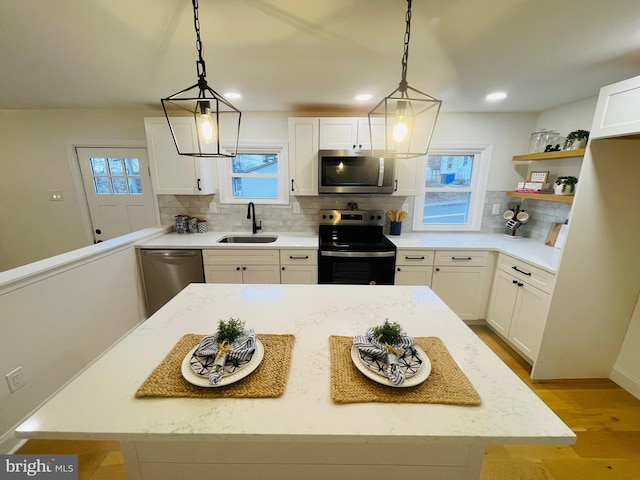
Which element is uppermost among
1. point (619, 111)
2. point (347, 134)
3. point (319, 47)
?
point (319, 47)

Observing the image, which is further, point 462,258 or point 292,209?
point 292,209

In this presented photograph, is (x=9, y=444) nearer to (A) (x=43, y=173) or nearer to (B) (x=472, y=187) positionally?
(A) (x=43, y=173)

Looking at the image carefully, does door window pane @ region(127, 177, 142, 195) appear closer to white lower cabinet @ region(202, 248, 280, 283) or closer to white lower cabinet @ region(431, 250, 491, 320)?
white lower cabinet @ region(202, 248, 280, 283)

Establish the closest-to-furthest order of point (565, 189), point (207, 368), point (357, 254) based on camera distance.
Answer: point (207, 368), point (565, 189), point (357, 254)

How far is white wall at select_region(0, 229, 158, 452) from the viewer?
1.48 m

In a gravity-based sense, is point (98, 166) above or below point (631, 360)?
above

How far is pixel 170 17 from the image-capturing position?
1.21m

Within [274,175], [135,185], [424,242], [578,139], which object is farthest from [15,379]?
[578,139]

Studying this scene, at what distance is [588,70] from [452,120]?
1.20 meters

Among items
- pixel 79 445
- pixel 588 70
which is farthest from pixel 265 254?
pixel 588 70

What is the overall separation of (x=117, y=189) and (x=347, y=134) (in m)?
2.86

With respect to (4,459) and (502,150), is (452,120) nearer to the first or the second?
(502,150)

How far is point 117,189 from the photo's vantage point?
3104 millimetres

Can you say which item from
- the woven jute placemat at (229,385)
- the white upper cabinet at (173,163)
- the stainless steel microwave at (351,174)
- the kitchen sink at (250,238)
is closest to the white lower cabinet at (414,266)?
the stainless steel microwave at (351,174)
